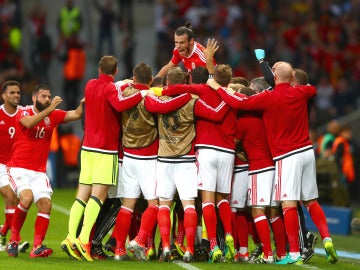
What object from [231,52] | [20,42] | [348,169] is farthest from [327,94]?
[20,42]

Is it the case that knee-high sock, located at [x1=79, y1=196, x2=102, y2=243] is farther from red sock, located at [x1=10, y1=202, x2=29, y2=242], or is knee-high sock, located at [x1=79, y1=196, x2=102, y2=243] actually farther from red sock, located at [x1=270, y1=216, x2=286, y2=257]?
red sock, located at [x1=270, y1=216, x2=286, y2=257]

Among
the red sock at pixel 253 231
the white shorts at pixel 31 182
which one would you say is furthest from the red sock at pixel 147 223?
the red sock at pixel 253 231

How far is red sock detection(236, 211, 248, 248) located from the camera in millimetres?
14700

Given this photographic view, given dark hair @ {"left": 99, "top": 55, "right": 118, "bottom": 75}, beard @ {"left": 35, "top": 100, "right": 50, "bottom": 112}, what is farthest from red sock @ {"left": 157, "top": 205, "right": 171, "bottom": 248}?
beard @ {"left": 35, "top": 100, "right": 50, "bottom": 112}

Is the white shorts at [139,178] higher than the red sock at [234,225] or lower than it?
higher

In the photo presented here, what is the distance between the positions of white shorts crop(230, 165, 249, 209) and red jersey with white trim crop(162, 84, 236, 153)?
15.7 inches

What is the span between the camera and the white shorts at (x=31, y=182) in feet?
47.8

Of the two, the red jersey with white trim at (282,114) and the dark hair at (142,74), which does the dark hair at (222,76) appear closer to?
the red jersey with white trim at (282,114)

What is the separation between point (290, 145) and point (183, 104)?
1322 millimetres

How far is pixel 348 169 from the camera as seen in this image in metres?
23.9

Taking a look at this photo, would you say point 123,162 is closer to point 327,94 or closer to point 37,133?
point 37,133

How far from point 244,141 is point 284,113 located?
2.00 ft

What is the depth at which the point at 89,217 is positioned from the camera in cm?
1422

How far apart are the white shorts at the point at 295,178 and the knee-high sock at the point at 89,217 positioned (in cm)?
207
